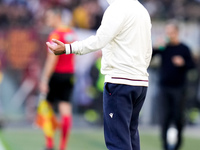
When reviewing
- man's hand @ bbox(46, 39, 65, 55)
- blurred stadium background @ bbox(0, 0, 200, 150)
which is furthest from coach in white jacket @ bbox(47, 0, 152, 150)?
blurred stadium background @ bbox(0, 0, 200, 150)

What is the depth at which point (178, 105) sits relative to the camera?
8.89m

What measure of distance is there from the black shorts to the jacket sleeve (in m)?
3.62

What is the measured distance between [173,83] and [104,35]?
4469mm

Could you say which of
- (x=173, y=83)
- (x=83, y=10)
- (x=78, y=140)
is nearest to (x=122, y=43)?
(x=173, y=83)

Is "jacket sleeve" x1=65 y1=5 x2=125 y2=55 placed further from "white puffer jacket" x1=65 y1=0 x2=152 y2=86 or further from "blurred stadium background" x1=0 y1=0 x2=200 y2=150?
"blurred stadium background" x1=0 y1=0 x2=200 y2=150

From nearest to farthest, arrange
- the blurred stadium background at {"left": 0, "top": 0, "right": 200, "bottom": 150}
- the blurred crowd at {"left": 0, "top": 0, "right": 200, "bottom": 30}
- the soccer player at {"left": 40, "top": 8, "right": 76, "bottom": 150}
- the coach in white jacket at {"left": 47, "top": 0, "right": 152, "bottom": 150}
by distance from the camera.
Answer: the coach in white jacket at {"left": 47, "top": 0, "right": 152, "bottom": 150} < the soccer player at {"left": 40, "top": 8, "right": 76, "bottom": 150} < the blurred stadium background at {"left": 0, "top": 0, "right": 200, "bottom": 150} < the blurred crowd at {"left": 0, "top": 0, "right": 200, "bottom": 30}

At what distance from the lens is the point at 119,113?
482 centimetres

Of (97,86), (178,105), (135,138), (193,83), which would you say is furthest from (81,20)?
(135,138)

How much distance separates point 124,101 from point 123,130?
0.89ft

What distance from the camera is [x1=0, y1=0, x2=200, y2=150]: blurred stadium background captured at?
12852 mm

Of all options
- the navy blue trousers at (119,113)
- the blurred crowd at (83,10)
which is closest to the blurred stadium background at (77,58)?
the blurred crowd at (83,10)

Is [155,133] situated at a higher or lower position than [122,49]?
lower

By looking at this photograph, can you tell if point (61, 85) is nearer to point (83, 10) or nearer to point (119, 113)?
point (119, 113)

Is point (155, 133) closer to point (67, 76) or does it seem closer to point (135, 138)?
point (67, 76)
